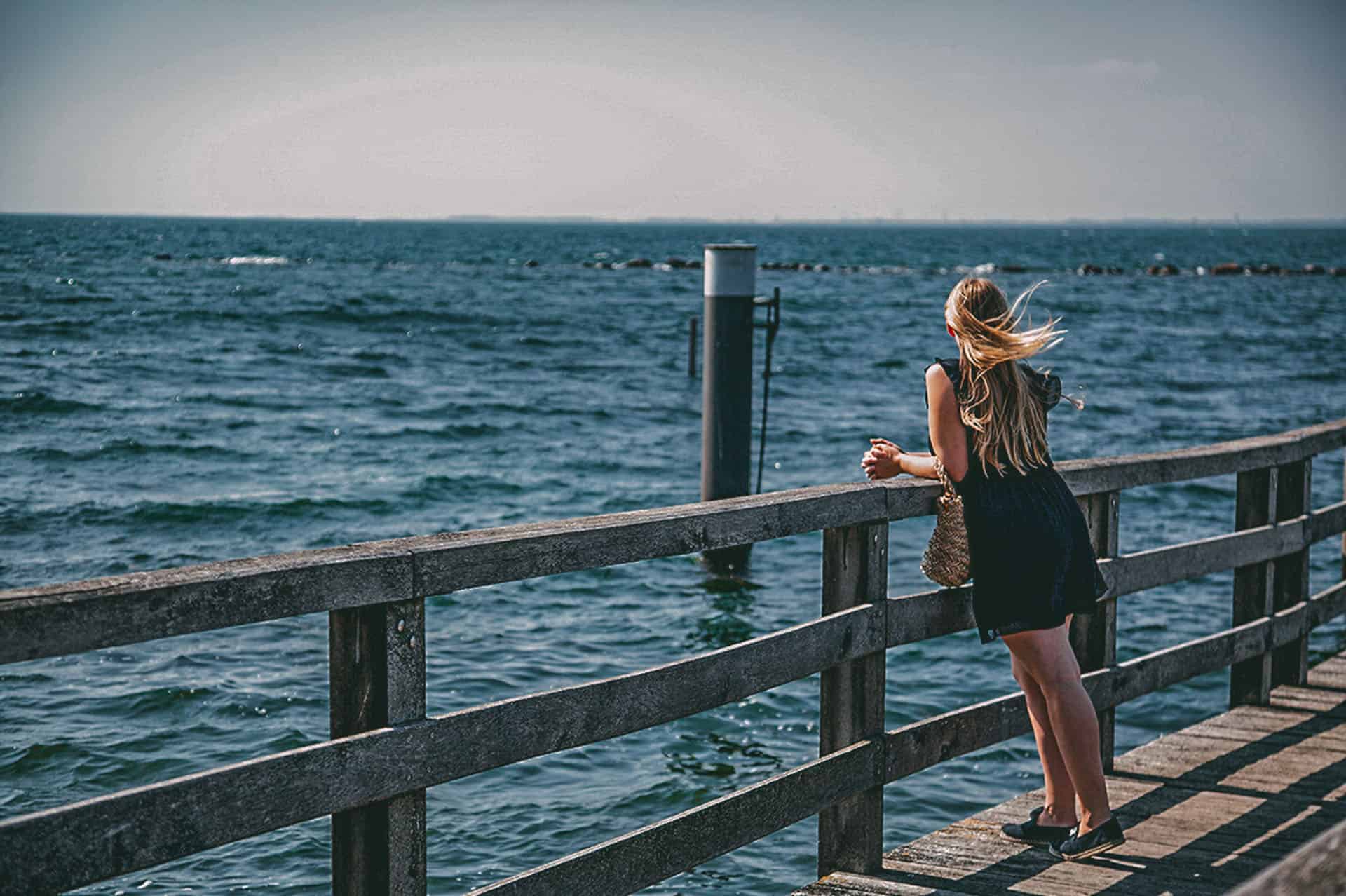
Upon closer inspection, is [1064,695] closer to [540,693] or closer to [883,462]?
[883,462]

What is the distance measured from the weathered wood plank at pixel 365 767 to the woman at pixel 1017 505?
21.6 inches

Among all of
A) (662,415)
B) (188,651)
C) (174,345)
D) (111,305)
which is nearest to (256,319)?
(111,305)

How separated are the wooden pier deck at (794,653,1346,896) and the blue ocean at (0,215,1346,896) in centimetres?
148

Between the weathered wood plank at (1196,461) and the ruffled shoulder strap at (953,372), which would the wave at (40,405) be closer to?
the weathered wood plank at (1196,461)

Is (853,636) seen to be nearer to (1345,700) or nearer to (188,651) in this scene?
(1345,700)

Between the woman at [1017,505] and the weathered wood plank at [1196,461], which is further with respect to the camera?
the weathered wood plank at [1196,461]

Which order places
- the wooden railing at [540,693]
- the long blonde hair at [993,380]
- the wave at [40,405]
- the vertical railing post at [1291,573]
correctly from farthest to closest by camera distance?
the wave at [40,405], the vertical railing post at [1291,573], the long blonde hair at [993,380], the wooden railing at [540,693]

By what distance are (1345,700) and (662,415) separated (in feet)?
56.2

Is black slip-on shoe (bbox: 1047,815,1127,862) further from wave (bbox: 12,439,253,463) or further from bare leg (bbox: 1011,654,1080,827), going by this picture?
wave (bbox: 12,439,253,463)

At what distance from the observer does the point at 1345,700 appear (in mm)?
6609

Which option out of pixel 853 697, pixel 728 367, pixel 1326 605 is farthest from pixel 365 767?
pixel 728 367

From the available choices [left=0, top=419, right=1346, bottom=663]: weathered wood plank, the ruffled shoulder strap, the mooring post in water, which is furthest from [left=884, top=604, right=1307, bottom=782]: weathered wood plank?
the mooring post in water

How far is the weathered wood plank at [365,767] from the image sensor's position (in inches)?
93.6

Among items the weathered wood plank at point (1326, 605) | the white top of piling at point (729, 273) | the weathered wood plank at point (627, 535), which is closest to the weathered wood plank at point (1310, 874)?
the weathered wood plank at point (627, 535)
